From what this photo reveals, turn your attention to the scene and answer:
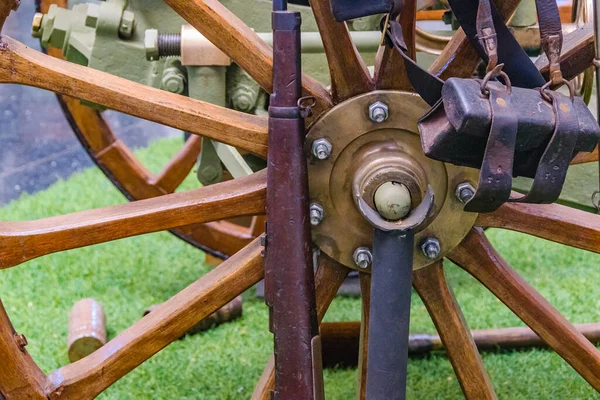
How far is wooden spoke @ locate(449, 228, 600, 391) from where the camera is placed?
1.39 meters

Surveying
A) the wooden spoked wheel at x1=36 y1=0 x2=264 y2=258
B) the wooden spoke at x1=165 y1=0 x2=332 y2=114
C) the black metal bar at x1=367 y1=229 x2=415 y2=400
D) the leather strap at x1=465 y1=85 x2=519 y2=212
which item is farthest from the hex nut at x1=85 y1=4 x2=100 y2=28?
the leather strap at x1=465 y1=85 x2=519 y2=212

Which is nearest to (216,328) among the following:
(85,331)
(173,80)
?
(85,331)

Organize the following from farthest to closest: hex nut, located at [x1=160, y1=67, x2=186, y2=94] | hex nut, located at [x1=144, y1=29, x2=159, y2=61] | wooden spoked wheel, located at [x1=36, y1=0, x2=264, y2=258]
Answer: wooden spoked wheel, located at [x1=36, y1=0, x2=264, y2=258] → hex nut, located at [x1=160, y1=67, x2=186, y2=94] → hex nut, located at [x1=144, y1=29, x2=159, y2=61]

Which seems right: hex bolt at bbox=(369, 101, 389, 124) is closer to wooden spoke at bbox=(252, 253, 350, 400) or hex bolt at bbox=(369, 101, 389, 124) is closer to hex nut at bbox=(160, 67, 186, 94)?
wooden spoke at bbox=(252, 253, 350, 400)

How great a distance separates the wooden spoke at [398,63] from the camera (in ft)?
4.15

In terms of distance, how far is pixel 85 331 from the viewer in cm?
203

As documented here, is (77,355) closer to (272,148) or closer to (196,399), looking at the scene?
(196,399)

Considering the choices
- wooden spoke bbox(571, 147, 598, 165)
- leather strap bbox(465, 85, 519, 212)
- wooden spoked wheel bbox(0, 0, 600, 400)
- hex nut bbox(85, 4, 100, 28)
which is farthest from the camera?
hex nut bbox(85, 4, 100, 28)

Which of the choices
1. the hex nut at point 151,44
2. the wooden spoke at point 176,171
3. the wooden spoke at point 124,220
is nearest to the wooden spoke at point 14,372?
the wooden spoke at point 124,220

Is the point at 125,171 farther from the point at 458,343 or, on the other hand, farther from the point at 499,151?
the point at 499,151

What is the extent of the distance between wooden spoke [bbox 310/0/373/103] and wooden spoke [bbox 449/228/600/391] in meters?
0.32

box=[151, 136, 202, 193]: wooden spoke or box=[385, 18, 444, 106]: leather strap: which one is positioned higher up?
box=[385, 18, 444, 106]: leather strap

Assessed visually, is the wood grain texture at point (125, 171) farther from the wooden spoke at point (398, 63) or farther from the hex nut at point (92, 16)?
the wooden spoke at point (398, 63)

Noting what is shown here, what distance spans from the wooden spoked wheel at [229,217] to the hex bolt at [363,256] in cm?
6
